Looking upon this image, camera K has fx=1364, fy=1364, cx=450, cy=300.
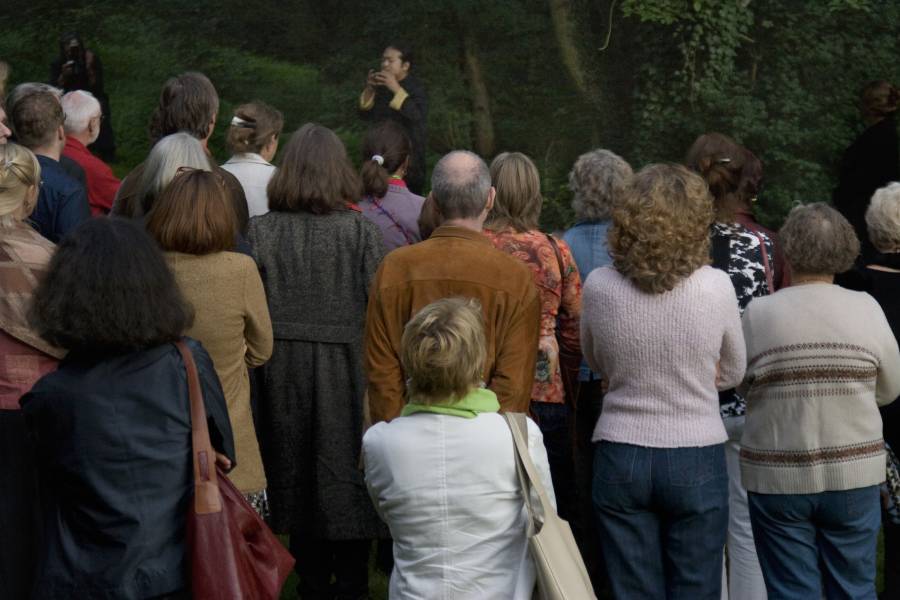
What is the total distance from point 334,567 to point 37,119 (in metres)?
2.39

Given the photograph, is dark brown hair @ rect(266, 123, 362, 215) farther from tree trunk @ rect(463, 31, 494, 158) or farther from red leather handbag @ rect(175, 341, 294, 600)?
tree trunk @ rect(463, 31, 494, 158)

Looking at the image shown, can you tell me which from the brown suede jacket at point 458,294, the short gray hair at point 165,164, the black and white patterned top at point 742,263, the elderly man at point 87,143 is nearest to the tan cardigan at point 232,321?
the brown suede jacket at point 458,294

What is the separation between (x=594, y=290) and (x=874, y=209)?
1.43 metres

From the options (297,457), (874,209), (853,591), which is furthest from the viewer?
(297,457)

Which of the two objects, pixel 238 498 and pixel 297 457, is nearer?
pixel 238 498

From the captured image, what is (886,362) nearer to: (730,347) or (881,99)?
(730,347)

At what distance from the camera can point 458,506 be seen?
3736 mm

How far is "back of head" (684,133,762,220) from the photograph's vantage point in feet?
17.9

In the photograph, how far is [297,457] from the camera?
5.71 metres

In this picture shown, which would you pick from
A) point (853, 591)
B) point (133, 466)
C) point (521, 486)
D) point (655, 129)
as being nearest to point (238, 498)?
point (133, 466)

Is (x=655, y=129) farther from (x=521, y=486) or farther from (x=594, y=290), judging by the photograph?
(x=521, y=486)

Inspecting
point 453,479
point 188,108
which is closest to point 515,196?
point 188,108

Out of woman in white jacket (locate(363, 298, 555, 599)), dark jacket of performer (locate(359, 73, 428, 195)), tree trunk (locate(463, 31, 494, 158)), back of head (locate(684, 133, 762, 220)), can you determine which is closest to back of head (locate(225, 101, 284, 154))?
back of head (locate(684, 133, 762, 220))

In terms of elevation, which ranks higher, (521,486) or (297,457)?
(521,486)
